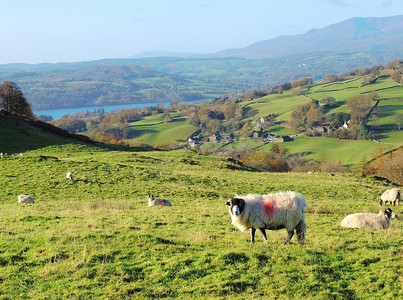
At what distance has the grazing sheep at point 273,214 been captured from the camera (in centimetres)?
1155

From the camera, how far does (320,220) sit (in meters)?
17.3

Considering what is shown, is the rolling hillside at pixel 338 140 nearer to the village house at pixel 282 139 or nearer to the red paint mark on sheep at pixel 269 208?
the village house at pixel 282 139

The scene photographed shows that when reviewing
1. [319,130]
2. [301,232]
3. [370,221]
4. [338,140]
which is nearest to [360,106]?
[319,130]

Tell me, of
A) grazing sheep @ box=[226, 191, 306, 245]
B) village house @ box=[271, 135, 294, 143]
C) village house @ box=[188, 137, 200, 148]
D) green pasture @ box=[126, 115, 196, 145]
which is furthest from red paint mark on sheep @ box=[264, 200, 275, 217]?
green pasture @ box=[126, 115, 196, 145]

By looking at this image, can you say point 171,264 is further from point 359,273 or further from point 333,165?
point 333,165

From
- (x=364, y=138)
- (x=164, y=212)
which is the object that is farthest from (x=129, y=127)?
(x=164, y=212)

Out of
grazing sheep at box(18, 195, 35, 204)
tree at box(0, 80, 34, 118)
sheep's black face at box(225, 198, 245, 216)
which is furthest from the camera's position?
tree at box(0, 80, 34, 118)

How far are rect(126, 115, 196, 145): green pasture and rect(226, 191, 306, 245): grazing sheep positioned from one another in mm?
149056

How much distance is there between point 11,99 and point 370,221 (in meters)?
73.3

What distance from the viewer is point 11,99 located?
6944 centimetres

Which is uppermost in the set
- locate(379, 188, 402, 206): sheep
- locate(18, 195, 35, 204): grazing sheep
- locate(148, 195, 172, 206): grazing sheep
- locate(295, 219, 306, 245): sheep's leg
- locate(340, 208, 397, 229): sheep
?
locate(295, 219, 306, 245): sheep's leg

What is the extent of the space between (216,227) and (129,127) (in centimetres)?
17470

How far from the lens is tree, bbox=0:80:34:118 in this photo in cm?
6769

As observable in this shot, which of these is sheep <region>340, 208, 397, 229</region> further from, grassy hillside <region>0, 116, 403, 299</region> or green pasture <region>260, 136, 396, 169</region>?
green pasture <region>260, 136, 396, 169</region>
